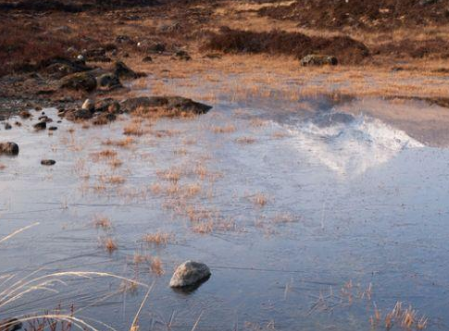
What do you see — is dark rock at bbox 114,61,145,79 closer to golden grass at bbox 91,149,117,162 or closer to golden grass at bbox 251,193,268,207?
golden grass at bbox 91,149,117,162

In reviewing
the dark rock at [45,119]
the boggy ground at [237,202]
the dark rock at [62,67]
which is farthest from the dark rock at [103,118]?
the dark rock at [62,67]

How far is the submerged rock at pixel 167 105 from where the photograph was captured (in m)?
18.7

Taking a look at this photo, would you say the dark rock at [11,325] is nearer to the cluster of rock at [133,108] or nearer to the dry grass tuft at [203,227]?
the dry grass tuft at [203,227]

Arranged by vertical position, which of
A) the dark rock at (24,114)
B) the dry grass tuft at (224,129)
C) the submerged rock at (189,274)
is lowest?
the dark rock at (24,114)

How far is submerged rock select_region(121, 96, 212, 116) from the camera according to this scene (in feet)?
61.3

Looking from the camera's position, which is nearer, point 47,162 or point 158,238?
point 158,238

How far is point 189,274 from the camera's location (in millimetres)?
7086

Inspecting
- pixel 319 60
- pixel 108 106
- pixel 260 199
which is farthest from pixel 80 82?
pixel 260 199

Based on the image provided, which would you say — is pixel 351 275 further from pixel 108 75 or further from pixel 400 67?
pixel 400 67


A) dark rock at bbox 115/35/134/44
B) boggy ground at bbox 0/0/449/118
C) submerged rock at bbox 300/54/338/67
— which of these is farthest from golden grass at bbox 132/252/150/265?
dark rock at bbox 115/35/134/44

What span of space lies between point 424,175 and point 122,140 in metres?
7.12

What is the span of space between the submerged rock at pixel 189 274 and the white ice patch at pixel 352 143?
5.72m

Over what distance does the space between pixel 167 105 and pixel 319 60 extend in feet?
44.3

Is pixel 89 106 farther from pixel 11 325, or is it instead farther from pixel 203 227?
pixel 11 325
